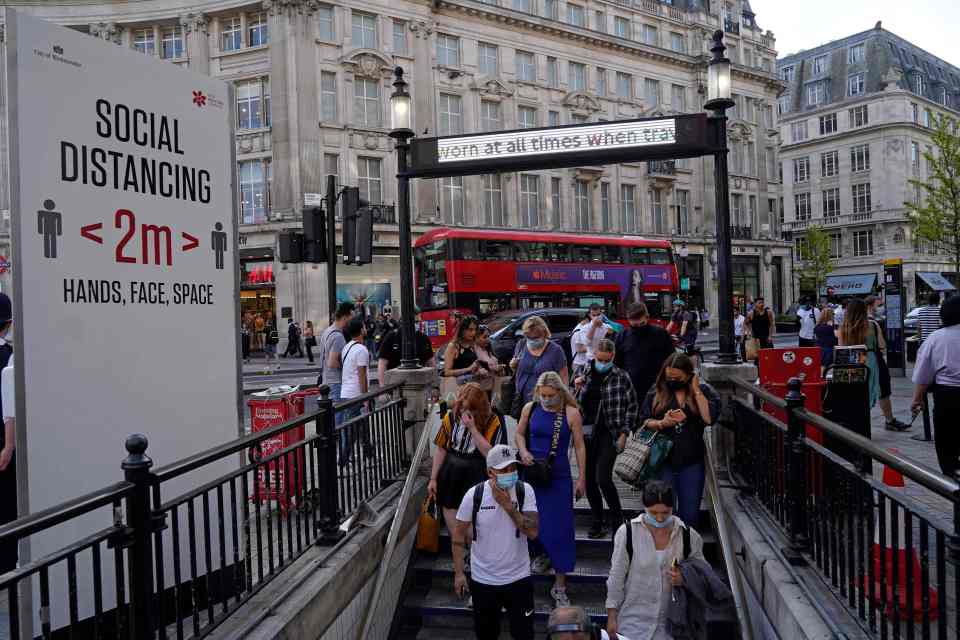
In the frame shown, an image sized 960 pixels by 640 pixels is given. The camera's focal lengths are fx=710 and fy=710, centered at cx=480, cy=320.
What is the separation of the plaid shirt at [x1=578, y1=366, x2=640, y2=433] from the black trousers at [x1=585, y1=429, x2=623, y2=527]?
0.13 meters

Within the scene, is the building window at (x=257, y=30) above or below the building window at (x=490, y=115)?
above

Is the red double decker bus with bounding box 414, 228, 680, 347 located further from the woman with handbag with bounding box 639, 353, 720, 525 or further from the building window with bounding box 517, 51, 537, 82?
the woman with handbag with bounding box 639, 353, 720, 525

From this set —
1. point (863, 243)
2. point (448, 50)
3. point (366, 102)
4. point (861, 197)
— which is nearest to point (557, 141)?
point (366, 102)

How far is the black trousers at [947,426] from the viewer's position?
6066 millimetres

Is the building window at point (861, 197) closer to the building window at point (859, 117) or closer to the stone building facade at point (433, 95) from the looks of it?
the building window at point (859, 117)

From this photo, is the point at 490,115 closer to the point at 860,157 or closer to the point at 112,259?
the point at 112,259

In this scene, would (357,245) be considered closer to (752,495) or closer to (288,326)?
(752,495)

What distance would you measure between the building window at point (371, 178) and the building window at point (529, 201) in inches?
353

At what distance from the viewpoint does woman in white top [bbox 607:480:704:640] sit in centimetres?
418

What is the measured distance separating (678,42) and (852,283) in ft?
78.1

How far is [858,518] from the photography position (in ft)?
12.6

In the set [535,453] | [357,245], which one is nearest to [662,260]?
[357,245]

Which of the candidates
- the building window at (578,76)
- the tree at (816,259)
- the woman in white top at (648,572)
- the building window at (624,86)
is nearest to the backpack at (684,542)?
the woman in white top at (648,572)

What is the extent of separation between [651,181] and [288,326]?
1052 inches
